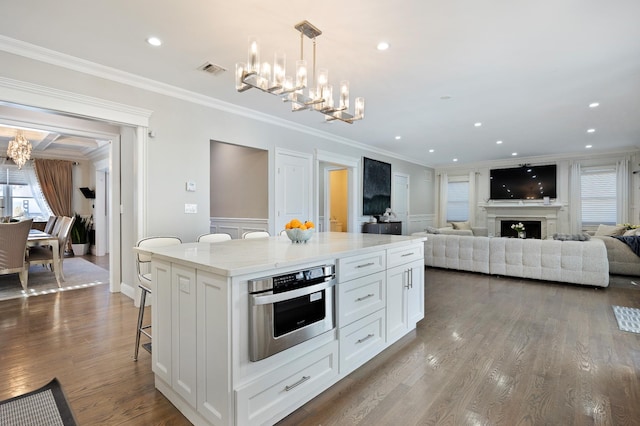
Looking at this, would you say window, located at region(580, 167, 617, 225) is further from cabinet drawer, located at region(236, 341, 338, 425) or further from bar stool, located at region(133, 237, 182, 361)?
bar stool, located at region(133, 237, 182, 361)

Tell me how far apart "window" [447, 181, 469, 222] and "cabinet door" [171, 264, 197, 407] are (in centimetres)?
995

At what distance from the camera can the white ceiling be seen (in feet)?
7.57

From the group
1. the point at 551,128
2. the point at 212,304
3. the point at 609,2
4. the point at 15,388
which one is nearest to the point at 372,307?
the point at 212,304

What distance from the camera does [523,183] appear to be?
9055 millimetres

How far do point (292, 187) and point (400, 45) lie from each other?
3.11m

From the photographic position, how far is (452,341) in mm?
2832

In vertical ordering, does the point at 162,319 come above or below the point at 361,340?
above

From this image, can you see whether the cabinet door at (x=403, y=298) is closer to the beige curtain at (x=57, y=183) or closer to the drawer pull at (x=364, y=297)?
the drawer pull at (x=364, y=297)

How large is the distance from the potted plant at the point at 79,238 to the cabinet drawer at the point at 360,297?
8.31 m

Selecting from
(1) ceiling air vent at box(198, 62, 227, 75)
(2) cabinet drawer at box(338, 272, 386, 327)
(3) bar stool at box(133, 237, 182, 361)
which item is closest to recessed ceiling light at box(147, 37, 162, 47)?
(1) ceiling air vent at box(198, 62, 227, 75)

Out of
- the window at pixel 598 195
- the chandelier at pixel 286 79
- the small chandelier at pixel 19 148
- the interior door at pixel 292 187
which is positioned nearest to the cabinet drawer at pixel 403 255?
the chandelier at pixel 286 79

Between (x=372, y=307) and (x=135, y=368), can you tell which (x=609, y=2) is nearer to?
(x=372, y=307)

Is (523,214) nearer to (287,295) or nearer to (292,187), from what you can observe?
(292,187)

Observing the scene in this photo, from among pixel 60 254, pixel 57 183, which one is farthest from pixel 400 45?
pixel 57 183
